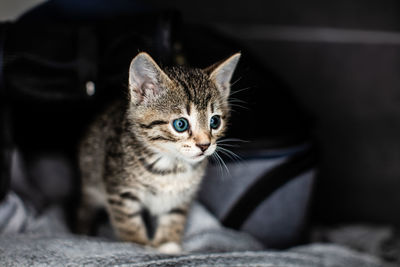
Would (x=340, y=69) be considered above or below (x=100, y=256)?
above

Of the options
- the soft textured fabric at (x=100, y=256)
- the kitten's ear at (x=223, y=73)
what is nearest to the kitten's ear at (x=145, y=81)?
the kitten's ear at (x=223, y=73)

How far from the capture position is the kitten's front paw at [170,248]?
2.99 feet

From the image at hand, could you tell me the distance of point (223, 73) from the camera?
0.81 meters

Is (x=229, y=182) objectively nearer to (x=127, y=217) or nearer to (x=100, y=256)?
(x=127, y=217)

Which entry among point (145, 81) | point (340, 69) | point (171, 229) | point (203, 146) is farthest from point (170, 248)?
point (340, 69)

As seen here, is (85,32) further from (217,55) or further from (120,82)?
(217,55)

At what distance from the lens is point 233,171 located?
1061 millimetres

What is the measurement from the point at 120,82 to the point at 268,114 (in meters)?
0.42

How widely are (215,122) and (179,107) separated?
0.10 m

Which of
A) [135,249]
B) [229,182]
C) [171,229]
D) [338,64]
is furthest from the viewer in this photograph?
[338,64]

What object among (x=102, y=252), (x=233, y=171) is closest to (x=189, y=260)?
(x=102, y=252)

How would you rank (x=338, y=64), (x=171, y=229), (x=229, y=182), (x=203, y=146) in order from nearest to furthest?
(x=203, y=146) < (x=171, y=229) < (x=229, y=182) < (x=338, y=64)

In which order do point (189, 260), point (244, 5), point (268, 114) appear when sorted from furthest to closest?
point (244, 5) < point (268, 114) < point (189, 260)

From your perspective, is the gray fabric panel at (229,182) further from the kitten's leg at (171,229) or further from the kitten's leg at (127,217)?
the kitten's leg at (127,217)
